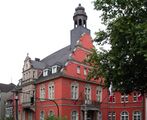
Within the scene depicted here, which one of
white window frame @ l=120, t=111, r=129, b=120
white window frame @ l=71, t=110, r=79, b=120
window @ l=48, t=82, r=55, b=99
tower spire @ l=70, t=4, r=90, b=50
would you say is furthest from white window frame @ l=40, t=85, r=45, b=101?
white window frame @ l=120, t=111, r=129, b=120

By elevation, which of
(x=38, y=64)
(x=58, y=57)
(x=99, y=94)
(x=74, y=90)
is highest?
(x=58, y=57)

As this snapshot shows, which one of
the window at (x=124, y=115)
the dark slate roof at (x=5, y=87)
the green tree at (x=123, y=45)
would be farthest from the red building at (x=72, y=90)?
the dark slate roof at (x=5, y=87)

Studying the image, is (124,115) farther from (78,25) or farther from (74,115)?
(78,25)

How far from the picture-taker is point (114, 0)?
1100 inches

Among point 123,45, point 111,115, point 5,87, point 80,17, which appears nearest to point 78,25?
point 80,17

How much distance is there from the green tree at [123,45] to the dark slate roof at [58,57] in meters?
26.8

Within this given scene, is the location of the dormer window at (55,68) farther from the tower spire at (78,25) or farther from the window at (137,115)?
the window at (137,115)

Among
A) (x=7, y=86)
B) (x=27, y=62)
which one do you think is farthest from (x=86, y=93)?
(x=7, y=86)

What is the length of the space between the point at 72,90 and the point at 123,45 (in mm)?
29219

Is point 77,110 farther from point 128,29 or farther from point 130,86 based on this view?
point 128,29

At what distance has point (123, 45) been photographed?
1056 inches

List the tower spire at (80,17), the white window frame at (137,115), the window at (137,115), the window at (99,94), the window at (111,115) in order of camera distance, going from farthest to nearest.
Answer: the window at (99,94), the window at (111,115), the tower spire at (80,17), the window at (137,115), the white window frame at (137,115)

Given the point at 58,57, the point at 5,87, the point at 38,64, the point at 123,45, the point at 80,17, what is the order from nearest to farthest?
the point at 123,45 < the point at 80,17 < the point at 58,57 < the point at 38,64 < the point at 5,87

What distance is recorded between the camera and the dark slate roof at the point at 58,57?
57.2m
